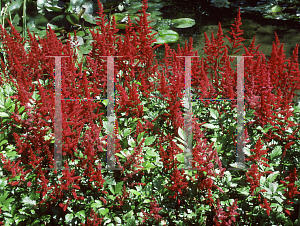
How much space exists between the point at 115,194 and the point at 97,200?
19cm

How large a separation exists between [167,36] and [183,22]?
0.85 metres

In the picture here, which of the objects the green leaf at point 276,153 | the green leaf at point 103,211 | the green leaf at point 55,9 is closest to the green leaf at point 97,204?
the green leaf at point 103,211

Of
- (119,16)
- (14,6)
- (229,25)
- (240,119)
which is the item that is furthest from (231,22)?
(240,119)

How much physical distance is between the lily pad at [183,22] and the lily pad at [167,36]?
1.41 ft

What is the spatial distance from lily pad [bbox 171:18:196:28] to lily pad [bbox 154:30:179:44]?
1.41 ft

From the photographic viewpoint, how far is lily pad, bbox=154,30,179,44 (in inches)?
217

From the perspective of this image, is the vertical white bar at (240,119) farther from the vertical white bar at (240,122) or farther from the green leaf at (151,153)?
the green leaf at (151,153)

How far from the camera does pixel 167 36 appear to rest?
222 inches

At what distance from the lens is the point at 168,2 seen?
7.29 metres

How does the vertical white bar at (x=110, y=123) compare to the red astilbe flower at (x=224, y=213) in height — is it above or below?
above

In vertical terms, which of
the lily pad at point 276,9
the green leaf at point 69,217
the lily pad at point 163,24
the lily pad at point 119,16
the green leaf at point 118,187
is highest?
the lily pad at point 276,9

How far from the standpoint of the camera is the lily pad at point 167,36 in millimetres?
5521

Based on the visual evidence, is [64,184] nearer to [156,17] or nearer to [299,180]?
[299,180]

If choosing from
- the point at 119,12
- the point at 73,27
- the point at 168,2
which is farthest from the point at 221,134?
the point at 168,2
